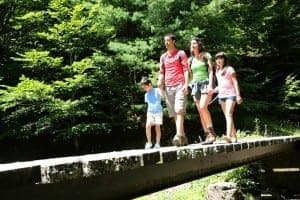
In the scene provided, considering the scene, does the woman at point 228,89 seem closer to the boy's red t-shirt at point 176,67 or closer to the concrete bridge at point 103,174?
the boy's red t-shirt at point 176,67

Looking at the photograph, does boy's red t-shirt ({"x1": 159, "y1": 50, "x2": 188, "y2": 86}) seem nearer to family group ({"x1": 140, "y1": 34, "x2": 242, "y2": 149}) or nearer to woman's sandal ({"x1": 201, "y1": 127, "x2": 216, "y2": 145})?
family group ({"x1": 140, "y1": 34, "x2": 242, "y2": 149})

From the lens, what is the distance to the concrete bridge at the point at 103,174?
2895mm

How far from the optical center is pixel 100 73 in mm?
20188

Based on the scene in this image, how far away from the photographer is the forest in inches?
755

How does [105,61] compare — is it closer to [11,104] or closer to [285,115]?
[11,104]

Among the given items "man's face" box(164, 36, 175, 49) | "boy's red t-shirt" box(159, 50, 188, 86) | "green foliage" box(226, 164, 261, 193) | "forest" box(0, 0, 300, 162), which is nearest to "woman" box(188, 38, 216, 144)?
"boy's red t-shirt" box(159, 50, 188, 86)

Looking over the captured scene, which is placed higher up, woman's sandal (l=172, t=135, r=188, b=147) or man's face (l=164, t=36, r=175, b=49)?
man's face (l=164, t=36, r=175, b=49)

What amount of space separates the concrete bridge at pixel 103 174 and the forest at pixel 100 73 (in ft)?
40.5

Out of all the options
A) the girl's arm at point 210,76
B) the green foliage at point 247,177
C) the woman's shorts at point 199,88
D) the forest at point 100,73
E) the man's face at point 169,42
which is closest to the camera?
the man's face at point 169,42

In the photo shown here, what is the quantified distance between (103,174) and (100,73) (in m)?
16.4

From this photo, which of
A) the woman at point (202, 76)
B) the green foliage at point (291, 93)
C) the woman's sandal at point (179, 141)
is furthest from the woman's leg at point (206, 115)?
the green foliage at point (291, 93)

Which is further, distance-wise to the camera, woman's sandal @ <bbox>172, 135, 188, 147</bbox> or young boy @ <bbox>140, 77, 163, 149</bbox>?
young boy @ <bbox>140, 77, 163, 149</bbox>

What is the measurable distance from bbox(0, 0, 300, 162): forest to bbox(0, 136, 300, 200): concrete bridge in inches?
486

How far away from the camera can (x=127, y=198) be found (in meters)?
4.59
